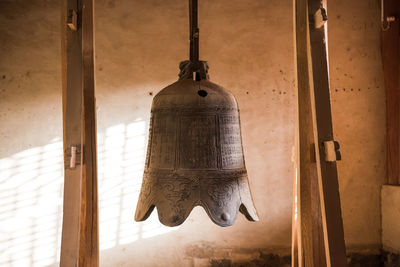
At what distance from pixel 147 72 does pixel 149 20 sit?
0.51 m

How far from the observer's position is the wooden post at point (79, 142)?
150 centimetres

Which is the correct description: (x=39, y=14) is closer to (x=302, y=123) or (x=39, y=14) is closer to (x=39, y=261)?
(x=39, y=261)

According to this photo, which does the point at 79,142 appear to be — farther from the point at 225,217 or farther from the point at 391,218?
the point at 391,218

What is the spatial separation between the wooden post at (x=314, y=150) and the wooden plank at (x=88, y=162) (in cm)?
94

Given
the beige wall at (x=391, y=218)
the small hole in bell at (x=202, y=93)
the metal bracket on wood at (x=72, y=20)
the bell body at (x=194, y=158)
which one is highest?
the metal bracket on wood at (x=72, y=20)

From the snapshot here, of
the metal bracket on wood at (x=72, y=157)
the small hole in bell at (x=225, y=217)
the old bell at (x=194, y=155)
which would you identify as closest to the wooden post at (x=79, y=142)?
the metal bracket on wood at (x=72, y=157)

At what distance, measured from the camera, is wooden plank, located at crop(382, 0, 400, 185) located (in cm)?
334

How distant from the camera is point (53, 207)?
10.7 ft

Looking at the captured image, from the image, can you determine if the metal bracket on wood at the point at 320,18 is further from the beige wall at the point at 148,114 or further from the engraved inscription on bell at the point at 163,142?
the beige wall at the point at 148,114

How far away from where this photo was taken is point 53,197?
10.7 feet

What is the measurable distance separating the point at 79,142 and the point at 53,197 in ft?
6.36

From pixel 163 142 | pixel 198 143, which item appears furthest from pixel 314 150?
pixel 163 142

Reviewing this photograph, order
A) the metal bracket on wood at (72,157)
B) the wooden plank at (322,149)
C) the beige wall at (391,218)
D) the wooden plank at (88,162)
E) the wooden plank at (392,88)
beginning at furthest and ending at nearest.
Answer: the wooden plank at (392,88) → the beige wall at (391,218) → the wooden plank at (88,162) → the metal bracket on wood at (72,157) → the wooden plank at (322,149)

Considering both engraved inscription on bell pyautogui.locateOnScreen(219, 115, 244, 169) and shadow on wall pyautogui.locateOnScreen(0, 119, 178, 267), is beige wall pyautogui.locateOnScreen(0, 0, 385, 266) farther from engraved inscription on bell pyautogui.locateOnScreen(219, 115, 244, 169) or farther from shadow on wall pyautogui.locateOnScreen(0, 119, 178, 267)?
engraved inscription on bell pyautogui.locateOnScreen(219, 115, 244, 169)
